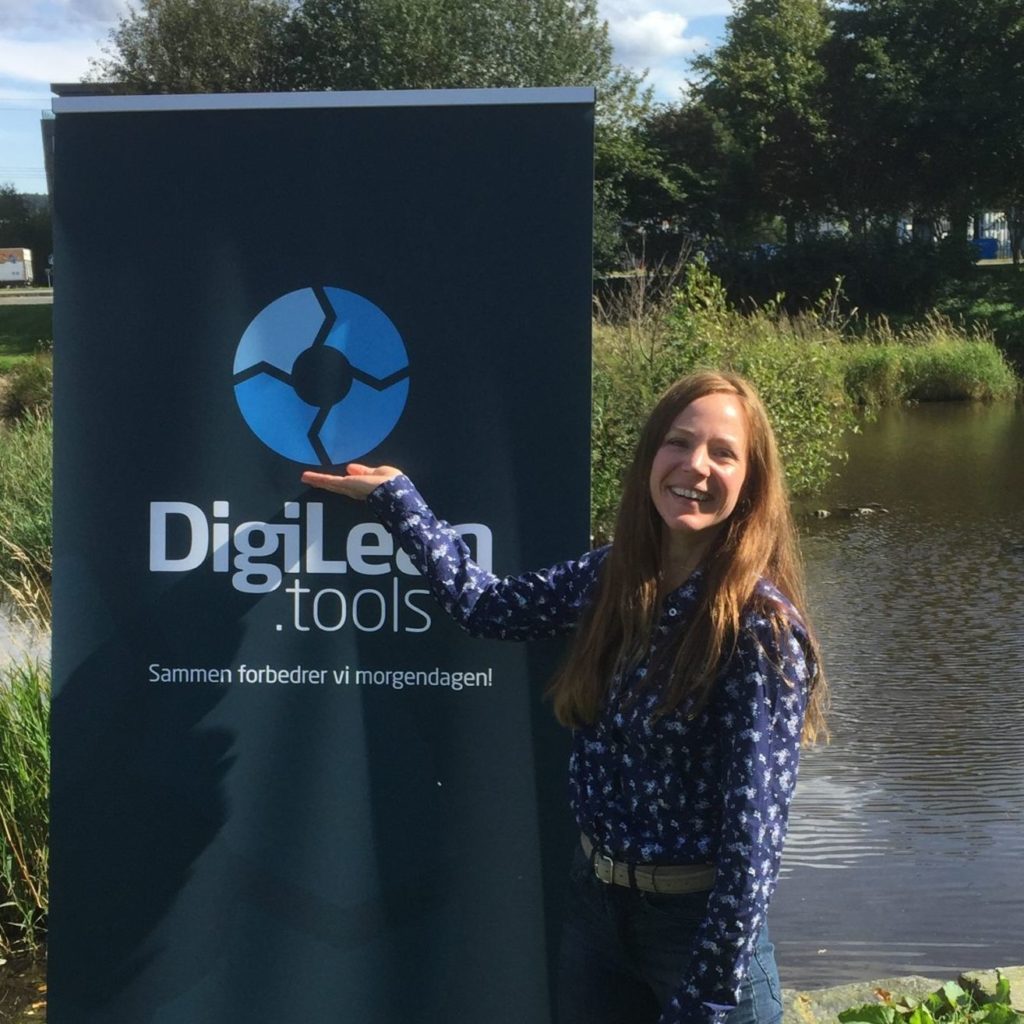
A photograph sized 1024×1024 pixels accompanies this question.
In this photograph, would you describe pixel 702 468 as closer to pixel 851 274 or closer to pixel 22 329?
pixel 851 274

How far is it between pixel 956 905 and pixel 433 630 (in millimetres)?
2955

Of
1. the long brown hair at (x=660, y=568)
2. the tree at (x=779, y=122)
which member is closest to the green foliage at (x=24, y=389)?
the long brown hair at (x=660, y=568)

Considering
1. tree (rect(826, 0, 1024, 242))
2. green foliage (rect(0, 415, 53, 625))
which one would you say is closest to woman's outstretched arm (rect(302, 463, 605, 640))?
green foliage (rect(0, 415, 53, 625))

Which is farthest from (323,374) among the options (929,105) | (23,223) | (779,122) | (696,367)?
(23,223)

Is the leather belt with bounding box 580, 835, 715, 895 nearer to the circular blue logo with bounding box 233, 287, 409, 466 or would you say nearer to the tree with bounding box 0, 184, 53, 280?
the circular blue logo with bounding box 233, 287, 409, 466

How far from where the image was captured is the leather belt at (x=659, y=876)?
2.13m

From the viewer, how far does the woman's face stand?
7.25 feet

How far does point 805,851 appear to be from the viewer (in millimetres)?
5270

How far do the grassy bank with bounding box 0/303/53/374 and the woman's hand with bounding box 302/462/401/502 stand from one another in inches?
1021

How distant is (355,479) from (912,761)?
175 inches

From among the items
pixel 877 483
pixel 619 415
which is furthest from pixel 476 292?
pixel 877 483

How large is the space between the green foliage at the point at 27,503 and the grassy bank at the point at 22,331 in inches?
647

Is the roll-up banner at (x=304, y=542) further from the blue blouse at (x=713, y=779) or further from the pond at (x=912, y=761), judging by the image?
the pond at (x=912, y=761)

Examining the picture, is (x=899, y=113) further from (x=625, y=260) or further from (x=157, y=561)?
(x=157, y=561)
